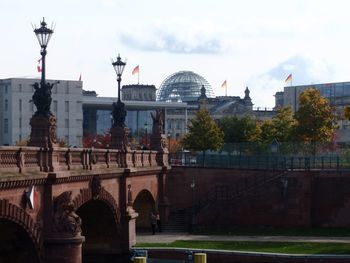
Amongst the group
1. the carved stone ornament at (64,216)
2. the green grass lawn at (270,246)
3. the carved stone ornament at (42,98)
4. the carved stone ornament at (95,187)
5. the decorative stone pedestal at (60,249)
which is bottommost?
the green grass lawn at (270,246)

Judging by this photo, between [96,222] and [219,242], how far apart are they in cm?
874

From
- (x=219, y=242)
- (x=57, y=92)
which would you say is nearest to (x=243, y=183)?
(x=219, y=242)

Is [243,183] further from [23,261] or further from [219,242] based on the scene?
[23,261]

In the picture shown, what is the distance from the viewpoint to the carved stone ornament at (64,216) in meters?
37.4

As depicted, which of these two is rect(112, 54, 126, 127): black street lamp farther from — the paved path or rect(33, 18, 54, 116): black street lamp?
rect(33, 18, 54, 116): black street lamp

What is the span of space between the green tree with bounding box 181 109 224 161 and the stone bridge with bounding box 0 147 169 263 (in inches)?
1476

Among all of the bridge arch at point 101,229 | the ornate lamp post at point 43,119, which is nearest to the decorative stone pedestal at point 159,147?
the bridge arch at point 101,229

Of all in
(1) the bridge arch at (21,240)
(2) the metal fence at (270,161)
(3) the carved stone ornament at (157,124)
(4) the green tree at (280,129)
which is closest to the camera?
(1) the bridge arch at (21,240)

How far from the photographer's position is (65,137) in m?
120

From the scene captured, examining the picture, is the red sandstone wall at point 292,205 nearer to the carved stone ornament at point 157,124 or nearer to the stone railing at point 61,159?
the carved stone ornament at point 157,124

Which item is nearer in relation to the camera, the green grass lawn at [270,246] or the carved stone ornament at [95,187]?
the carved stone ornament at [95,187]

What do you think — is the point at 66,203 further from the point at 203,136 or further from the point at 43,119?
the point at 203,136

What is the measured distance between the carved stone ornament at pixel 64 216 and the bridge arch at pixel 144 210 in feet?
85.3

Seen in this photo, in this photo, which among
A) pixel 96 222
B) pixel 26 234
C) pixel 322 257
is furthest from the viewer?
pixel 96 222
